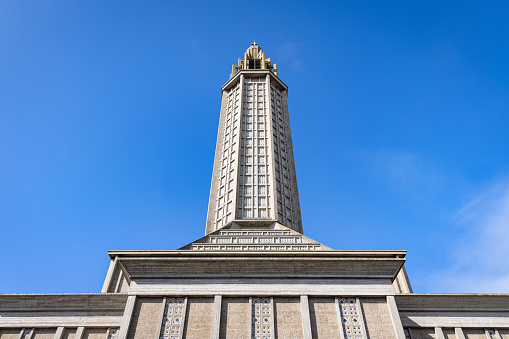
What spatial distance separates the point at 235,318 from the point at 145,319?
3002 millimetres

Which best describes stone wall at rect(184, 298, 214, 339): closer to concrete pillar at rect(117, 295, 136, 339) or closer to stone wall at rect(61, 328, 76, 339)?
concrete pillar at rect(117, 295, 136, 339)

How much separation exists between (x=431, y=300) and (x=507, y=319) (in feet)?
8.93

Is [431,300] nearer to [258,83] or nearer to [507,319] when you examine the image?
[507,319]

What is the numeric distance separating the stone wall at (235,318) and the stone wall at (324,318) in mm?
2143

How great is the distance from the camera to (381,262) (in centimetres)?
1533

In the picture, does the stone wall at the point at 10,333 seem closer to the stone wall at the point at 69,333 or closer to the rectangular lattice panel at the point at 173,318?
the stone wall at the point at 69,333

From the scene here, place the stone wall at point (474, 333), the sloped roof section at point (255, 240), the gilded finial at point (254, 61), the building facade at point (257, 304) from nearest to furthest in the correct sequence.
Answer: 1. the building facade at point (257, 304)
2. the stone wall at point (474, 333)
3. the sloped roof section at point (255, 240)
4. the gilded finial at point (254, 61)

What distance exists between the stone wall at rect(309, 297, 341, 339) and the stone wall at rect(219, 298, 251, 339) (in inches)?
84.4

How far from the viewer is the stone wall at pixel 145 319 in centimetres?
1372

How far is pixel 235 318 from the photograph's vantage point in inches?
556

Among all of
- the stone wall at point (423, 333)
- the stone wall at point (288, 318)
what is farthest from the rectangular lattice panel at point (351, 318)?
the stone wall at point (423, 333)

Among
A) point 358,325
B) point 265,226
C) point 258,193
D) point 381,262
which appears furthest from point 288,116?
point 358,325

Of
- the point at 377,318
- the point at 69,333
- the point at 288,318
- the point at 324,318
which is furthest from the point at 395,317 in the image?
the point at 69,333

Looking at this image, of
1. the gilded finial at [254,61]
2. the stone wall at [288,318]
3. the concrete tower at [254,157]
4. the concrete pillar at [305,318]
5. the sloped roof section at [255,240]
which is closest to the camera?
the concrete pillar at [305,318]
